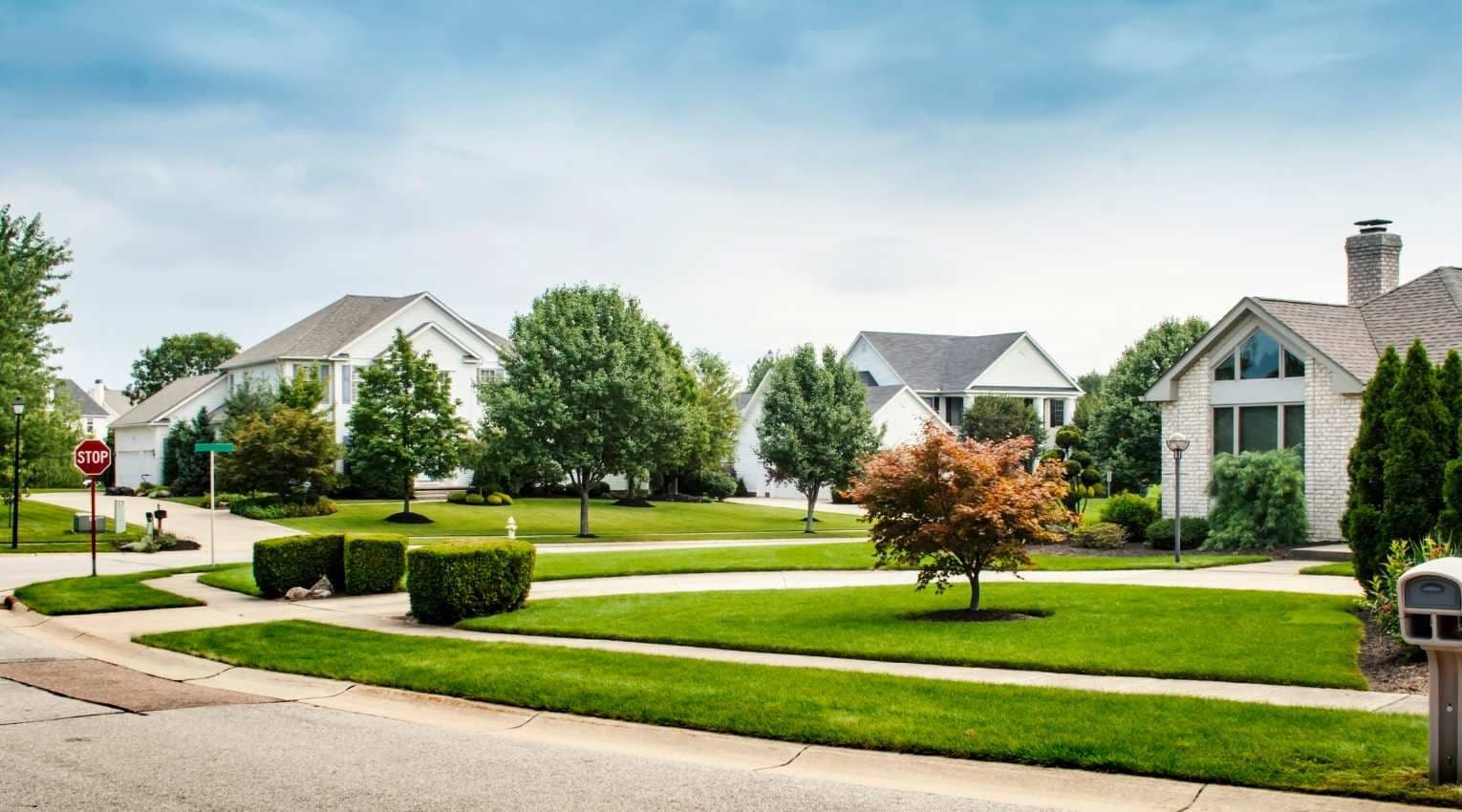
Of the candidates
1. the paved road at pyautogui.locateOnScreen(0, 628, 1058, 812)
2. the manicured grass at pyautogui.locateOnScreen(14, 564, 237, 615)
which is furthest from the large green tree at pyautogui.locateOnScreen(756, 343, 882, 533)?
the paved road at pyautogui.locateOnScreen(0, 628, 1058, 812)

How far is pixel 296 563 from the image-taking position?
798 inches

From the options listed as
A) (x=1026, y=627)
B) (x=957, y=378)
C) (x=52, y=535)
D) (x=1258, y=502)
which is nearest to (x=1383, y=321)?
(x=1258, y=502)

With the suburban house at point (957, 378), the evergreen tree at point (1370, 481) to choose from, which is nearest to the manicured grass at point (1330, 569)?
the evergreen tree at point (1370, 481)

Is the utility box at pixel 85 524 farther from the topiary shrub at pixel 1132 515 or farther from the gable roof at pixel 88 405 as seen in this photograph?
the gable roof at pixel 88 405

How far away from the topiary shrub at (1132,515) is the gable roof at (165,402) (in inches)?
1913

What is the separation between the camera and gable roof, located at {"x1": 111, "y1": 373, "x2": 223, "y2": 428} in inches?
2479

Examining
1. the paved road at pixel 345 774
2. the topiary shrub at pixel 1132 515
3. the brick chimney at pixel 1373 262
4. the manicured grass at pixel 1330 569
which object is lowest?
the paved road at pixel 345 774

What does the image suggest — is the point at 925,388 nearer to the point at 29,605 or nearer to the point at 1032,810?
the point at 29,605

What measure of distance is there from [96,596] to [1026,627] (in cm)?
1548

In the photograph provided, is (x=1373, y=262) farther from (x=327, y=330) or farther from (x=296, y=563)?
(x=327, y=330)

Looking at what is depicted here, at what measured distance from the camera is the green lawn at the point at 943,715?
8.20 m

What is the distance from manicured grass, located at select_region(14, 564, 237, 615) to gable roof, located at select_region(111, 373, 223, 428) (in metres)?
41.6

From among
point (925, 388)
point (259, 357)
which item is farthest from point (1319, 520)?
point (259, 357)

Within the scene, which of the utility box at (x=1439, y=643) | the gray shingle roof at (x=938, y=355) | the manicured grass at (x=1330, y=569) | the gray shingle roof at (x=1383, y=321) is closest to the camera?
the utility box at (x=1439, y=643)
